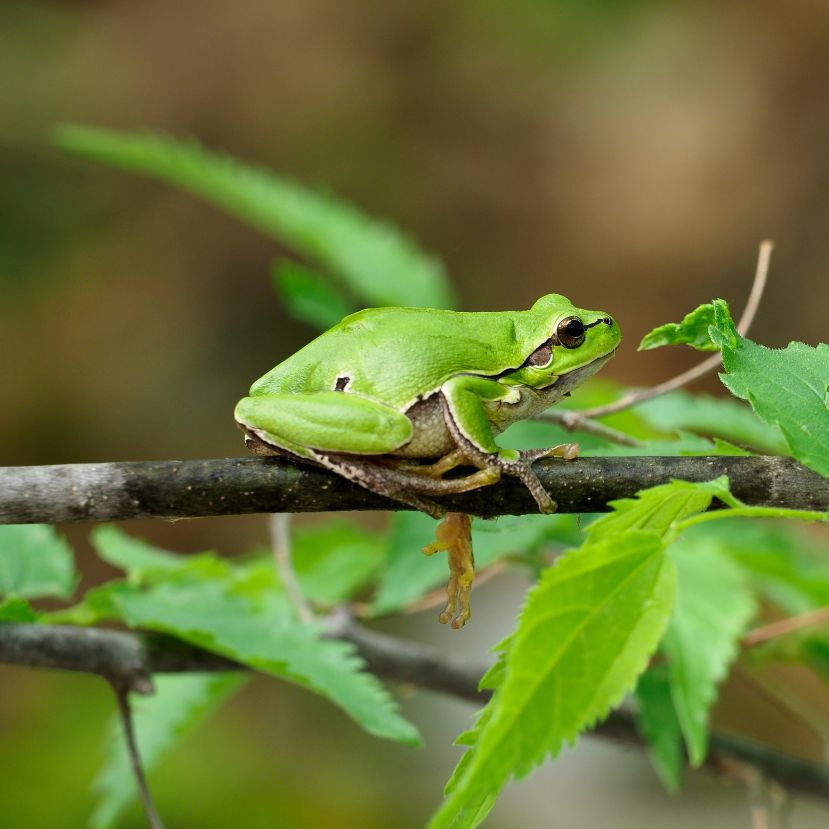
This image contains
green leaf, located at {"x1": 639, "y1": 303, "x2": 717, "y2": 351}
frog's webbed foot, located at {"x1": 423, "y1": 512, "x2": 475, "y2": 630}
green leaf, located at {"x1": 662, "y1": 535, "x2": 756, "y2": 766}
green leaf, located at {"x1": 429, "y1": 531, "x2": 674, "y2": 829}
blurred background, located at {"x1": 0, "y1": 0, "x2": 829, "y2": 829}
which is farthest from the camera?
blurred background, located at {"x1": 0, "y1": 0, "x2": 829, "y2": 829}

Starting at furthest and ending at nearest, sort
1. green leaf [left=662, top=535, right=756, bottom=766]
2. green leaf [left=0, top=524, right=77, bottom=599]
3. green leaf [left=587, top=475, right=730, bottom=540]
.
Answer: green leaf [left=0, top=524, right=77, bottom=599]
green leaf [left=662, top=535, right=756, bottom=766]
green leaf [left=587, top=475, right=730, bottom=540]

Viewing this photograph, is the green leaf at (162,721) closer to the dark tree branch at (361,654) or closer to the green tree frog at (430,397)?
the dark tree branch at (361,654)

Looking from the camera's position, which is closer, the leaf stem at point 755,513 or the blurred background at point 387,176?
the leaf stem at point 755,513

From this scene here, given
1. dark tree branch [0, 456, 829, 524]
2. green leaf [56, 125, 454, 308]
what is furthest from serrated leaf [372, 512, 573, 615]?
green leaf [56, 125, 454, 308]

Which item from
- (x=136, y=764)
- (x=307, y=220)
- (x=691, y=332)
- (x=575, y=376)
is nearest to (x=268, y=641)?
(x=136, y=764)

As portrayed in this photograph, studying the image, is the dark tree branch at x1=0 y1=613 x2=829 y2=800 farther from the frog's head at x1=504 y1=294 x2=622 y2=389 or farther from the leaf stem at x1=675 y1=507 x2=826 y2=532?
the leaf stem at x1=675 y1=507 x2=826 y2=532

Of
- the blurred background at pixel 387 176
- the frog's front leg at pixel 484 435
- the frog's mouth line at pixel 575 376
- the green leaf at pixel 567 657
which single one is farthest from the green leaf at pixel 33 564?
the blurred background at pixel 387 176
